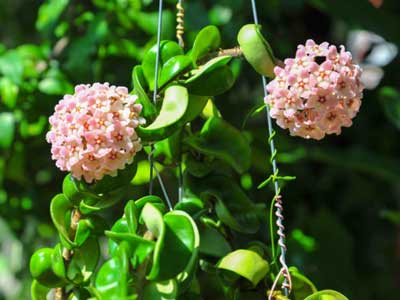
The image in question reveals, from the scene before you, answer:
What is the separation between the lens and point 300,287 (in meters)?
0.61

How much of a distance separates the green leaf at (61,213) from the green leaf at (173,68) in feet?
0.44

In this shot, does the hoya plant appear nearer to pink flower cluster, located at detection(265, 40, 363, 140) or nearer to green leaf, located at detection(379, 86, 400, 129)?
pink flower cluster, located at detection(265, 40, 363, 140)

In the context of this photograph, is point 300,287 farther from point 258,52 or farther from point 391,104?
point 391,104

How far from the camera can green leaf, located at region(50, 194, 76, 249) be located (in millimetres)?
601

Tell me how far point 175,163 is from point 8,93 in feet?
1.37

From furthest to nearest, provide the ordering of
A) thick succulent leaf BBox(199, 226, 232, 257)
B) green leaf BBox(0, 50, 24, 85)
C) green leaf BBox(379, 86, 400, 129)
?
green leaf BBox(379, 86, 400, 129), green leaf BBox(0, 50, 24, 85), thick succulent leaf BBox(199, 226, 232, 257)

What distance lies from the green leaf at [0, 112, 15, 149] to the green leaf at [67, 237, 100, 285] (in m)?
0.43

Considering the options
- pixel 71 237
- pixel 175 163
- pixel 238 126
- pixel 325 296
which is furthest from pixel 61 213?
pixel 238 126

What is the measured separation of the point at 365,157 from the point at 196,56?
0.62 m

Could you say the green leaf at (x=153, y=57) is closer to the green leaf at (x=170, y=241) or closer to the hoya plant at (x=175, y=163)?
the hoya plant at (x=175, y=163)

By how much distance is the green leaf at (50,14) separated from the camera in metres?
0.99

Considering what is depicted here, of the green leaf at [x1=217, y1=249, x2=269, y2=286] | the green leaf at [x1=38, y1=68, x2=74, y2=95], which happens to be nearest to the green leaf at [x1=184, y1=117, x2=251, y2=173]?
the green leaf at [x1=217, y1=249, x2=269, y2=286]

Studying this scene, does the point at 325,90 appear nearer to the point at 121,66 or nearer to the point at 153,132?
the point at 153,132

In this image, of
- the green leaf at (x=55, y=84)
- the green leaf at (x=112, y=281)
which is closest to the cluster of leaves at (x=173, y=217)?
the green leaf at (x=112, y=281)
